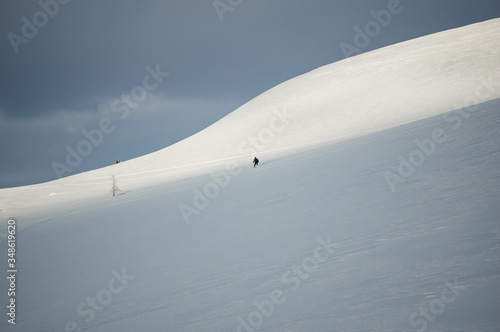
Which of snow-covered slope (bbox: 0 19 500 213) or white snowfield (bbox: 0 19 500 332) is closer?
white snowfield (bbox: 0 19 500 332)

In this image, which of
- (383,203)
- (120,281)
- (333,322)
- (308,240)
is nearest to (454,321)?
(333,322)

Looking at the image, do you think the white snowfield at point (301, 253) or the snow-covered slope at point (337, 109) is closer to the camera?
the white snowfield at point (301, 253)

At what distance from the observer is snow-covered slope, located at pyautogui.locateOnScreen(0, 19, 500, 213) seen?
96.6ft

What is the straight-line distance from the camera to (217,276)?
17.6 ft

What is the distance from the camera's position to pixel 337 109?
39875 mm

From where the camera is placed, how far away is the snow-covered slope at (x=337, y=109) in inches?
1160

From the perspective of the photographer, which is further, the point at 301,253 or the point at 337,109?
the point at 337,109

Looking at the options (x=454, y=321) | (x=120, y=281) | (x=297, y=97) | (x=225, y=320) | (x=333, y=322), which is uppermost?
(x=297, y=97)

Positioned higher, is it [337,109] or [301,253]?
[337,109]

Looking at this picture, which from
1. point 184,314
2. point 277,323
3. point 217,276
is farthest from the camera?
point 217,276

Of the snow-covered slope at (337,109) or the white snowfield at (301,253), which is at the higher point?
the snow-covered slope at (337,109)

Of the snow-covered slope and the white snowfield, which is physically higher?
the snow-covered slope

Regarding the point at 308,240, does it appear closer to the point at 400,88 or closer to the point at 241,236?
the point at 241,236

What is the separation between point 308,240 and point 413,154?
7228 millimetres
